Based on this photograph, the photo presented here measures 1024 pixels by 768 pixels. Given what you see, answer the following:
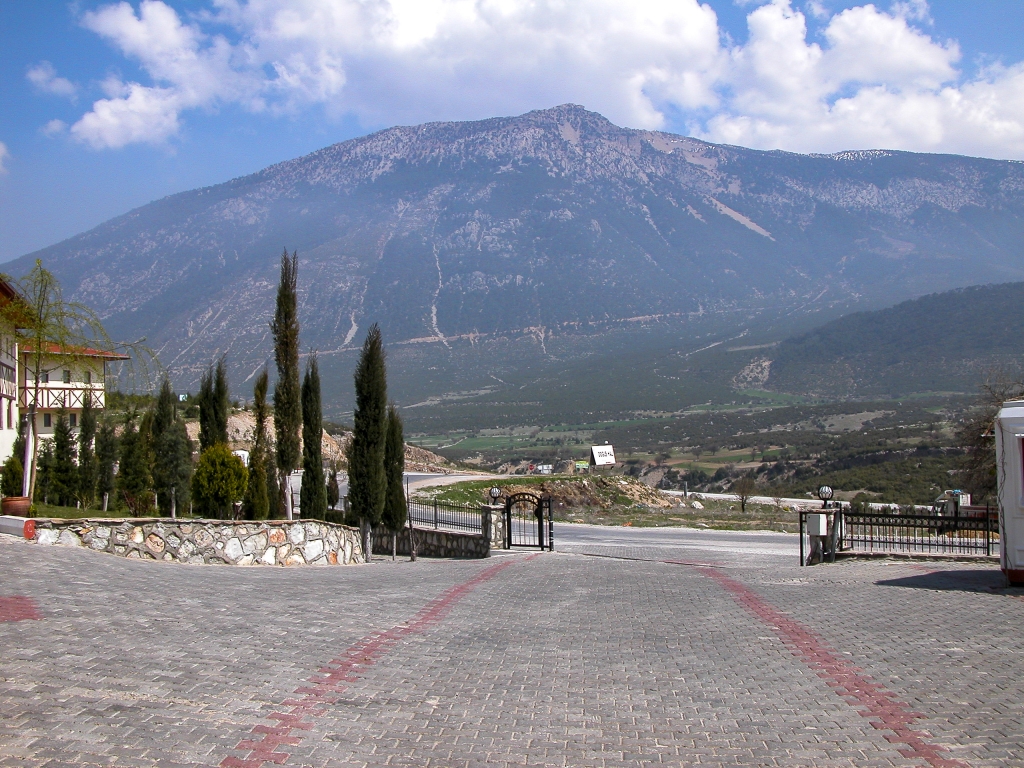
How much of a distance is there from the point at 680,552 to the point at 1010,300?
126544 mm

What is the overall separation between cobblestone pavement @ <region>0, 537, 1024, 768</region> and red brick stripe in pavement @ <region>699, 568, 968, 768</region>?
0.03m

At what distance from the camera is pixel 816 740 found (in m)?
5.91

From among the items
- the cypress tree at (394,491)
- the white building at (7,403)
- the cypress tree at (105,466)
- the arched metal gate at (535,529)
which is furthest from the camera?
the cypress tree at (105,466)

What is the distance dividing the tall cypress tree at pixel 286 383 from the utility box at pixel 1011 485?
15.2 meters

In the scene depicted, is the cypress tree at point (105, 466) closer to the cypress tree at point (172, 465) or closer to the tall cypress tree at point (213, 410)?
the cypress tree at point (172, 465)

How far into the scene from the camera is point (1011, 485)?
473 inches

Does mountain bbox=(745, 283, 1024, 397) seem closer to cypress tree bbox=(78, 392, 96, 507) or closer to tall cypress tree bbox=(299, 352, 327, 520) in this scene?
tall cypress tree bbox=(299, 352, 327, 520)

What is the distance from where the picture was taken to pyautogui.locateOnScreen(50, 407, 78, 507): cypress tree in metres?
25.2

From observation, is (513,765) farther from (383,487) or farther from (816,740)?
(383,487)

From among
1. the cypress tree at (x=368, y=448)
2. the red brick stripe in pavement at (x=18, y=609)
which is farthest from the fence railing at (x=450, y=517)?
the red brick stripe in pavement at (x=18, y=609)

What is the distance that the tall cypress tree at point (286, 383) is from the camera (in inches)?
870

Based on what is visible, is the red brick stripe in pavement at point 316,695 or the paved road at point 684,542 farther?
the paved road at point 684,542

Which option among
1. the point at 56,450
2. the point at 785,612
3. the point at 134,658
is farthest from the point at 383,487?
the point at 134,658

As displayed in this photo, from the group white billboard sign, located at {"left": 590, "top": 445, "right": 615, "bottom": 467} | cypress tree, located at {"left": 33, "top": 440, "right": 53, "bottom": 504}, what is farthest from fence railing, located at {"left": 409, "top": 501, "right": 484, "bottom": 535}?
white billboard sign, located at {"left": 590, "top": 445, "right": 615, "bottom": 467}
